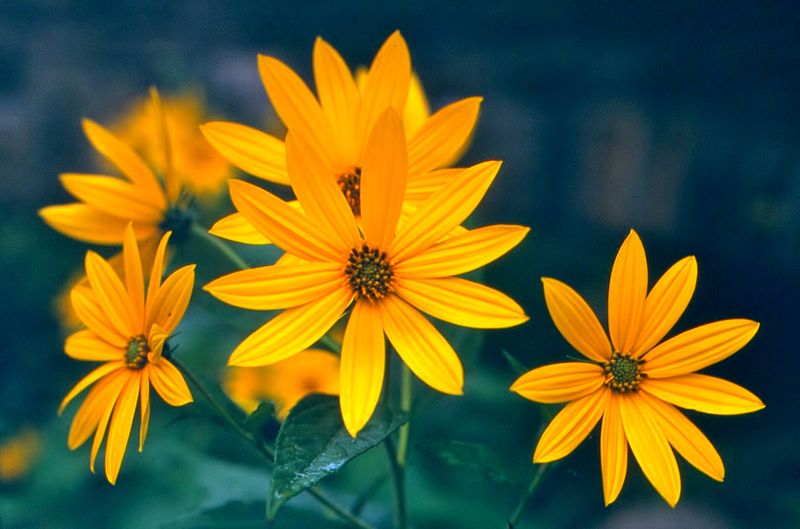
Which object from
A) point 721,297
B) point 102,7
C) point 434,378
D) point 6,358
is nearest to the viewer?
point 434,378

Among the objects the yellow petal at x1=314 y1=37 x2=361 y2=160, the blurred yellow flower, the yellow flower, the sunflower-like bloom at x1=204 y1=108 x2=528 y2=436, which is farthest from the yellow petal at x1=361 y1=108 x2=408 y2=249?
the blurred yellow flower

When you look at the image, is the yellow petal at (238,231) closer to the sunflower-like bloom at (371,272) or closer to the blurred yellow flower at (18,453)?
the sunflower-like bloom at (371,272)

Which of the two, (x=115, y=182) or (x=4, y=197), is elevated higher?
(x=115, y=182)

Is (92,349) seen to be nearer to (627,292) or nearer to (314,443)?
(314,443)

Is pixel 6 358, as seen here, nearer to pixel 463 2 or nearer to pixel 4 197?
pixel 4 197

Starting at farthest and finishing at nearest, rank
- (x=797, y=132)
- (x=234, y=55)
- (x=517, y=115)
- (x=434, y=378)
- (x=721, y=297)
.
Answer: (x=234, y=55)
(x=517, y=115)
(x=797, y=132)
(x=721, y=297)
(x=434, y=378)

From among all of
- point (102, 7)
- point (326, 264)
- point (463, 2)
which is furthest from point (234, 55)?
point (326, 264)

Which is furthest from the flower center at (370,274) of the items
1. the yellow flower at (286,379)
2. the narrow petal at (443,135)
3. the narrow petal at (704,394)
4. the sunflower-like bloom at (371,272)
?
the yellow flower at (286,379)

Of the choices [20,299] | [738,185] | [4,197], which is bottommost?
[20,299]

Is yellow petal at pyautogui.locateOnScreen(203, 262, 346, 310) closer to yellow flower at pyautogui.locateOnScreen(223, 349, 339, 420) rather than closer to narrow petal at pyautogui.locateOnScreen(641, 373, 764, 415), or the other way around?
narrow petal at pyautogui.locateOnScreen(641, 373, 764, 415)
